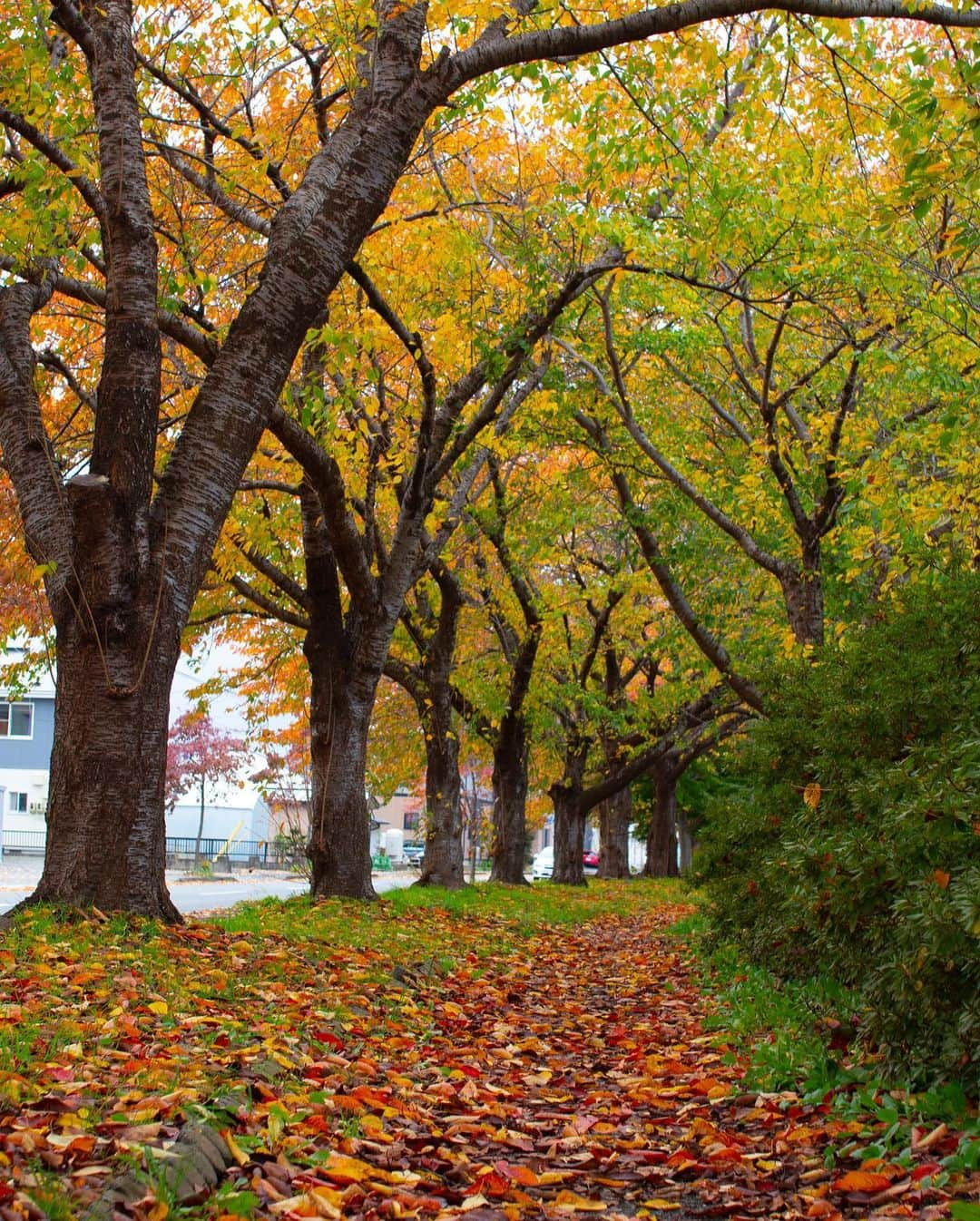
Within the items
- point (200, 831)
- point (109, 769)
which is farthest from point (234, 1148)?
point (200, 831)

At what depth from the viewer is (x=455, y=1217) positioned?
3.71 meters

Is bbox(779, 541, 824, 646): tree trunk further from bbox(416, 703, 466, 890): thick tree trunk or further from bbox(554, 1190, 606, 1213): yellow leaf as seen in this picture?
bbox(554, 1190, 606, 1213): yellow leaf

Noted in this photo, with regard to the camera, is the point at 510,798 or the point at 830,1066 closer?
the point at 830,1066

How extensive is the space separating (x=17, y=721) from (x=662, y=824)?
85.7 feet

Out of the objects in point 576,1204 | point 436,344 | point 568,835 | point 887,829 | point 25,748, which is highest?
point 436,344

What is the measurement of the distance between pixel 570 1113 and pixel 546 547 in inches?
596

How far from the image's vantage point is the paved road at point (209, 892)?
66.5 ft

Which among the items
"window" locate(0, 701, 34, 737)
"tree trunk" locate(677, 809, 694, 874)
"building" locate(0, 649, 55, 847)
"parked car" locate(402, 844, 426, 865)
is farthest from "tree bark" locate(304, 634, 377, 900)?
"parked car" locate(402, 844, 426, 865)

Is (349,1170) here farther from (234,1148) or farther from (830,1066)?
(830,1066)

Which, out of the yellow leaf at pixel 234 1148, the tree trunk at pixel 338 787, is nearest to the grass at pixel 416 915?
the tree trunk at pixel 338 787

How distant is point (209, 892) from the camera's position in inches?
1054

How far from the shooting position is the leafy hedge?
4.63m

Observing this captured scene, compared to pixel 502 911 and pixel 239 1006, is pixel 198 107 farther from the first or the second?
pixel 502 911

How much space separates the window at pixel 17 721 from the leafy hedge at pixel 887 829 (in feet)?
138
